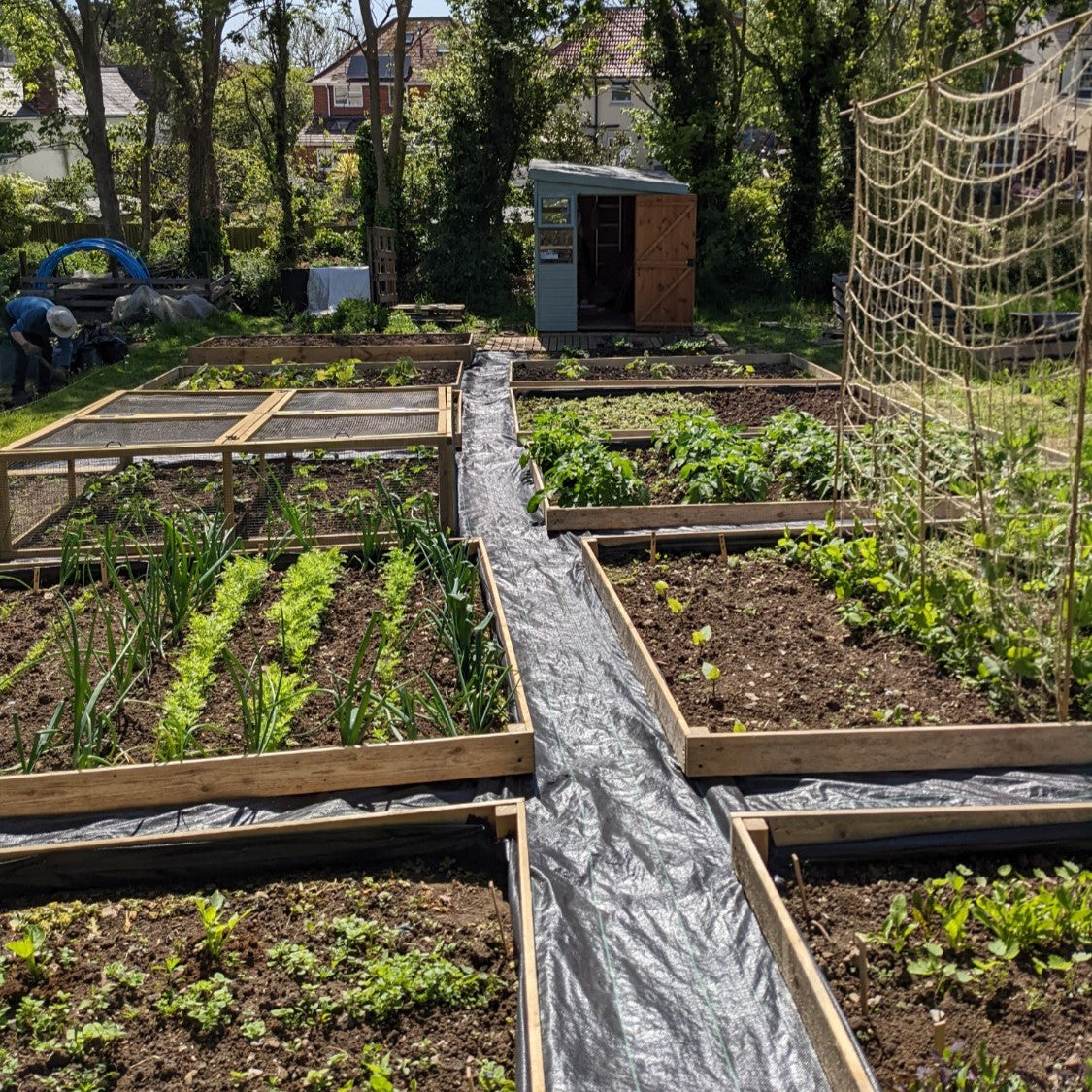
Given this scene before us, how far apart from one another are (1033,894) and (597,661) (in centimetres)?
231

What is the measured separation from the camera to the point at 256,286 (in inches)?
700

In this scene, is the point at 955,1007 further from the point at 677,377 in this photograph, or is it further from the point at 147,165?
the point at 147,165

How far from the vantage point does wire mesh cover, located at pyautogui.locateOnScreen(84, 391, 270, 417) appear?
25.7 ft

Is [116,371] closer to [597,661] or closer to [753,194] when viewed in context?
[597,661]

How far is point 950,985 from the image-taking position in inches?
119

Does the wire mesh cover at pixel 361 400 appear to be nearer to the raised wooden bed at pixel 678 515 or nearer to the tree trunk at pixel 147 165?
the raised wooden bed at pixel 678 515

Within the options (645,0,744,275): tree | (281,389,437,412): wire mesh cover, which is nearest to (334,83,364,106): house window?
(645,0,744,275): tree

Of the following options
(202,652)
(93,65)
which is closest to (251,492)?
(202,652)

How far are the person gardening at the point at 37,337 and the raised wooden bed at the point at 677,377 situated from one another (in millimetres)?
4728

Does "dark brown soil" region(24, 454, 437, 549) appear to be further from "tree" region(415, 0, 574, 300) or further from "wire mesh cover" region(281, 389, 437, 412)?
"tree" region(415, 0, 574, 300)

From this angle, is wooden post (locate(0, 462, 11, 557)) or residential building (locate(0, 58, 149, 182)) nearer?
wooden post (locate(0, 462, 11, 557))

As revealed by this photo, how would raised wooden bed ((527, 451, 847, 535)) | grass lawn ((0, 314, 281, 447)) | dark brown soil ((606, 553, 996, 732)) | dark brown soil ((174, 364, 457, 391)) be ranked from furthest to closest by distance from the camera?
dark brown soil ((174, 364, 457, 391)), grass lawn ((0, 314, 281, 447)), raised wooden bed ((527, 451, 847, 535)), dark brown soil ((606, 553, 996, 732))

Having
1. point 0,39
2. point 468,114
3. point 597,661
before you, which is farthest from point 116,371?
point 0,39

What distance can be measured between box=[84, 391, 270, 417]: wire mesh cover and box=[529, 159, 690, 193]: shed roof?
303 inches
